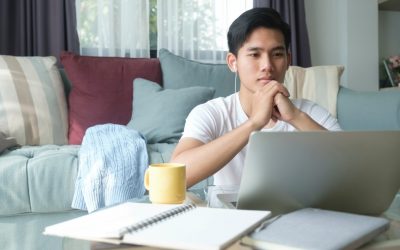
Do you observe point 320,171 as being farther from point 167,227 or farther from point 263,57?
point 263,57

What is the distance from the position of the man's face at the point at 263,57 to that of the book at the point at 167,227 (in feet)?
2.29

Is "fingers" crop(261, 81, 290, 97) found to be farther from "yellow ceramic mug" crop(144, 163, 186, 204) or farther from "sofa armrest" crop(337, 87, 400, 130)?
"sofa armrest" crop(337, 87, 400, 130)

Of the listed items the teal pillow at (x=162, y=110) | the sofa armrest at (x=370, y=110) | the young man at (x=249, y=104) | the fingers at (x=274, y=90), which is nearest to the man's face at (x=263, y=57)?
the young man at (x=249, y=104)

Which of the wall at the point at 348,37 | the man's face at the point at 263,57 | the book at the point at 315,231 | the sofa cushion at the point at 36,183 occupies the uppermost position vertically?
the wall at the point at 348,37

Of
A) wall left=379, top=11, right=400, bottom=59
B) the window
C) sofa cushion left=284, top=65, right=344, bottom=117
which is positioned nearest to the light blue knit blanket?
sofa cushion left=284, top=65, right=344, bottom=117

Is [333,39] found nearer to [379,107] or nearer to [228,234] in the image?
[379,107]

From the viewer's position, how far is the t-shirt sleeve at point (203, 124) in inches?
46.9

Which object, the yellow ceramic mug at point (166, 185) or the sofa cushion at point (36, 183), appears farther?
the sofa cushion at point (36, 183)

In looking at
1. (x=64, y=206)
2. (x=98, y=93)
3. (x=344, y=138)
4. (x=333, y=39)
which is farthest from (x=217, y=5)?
(x=344, y=138)

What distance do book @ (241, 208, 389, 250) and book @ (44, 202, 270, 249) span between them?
18mm

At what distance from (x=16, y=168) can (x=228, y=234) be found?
4.38ft

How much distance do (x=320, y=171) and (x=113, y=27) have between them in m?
2.49

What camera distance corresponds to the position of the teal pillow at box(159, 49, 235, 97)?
252 centimetres

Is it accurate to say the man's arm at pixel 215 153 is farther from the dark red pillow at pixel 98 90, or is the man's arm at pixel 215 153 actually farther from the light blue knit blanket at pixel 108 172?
the dark red pillow at pixel 98 90
